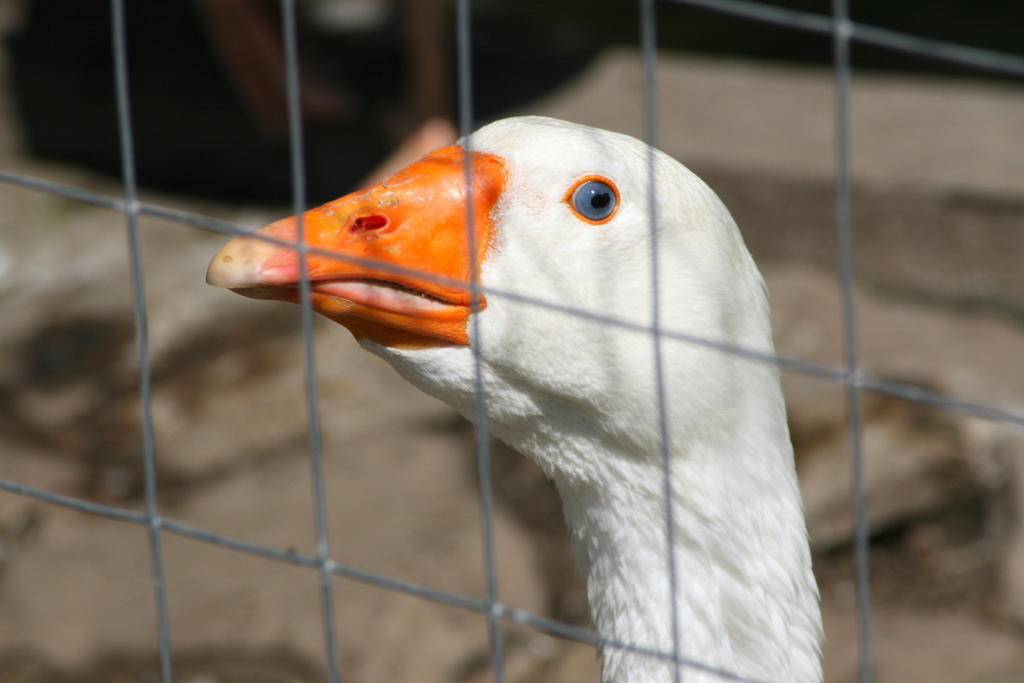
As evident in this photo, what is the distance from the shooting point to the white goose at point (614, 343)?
7.41ft

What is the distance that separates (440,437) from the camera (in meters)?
5.26

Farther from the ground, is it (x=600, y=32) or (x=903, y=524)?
(x=600, y=32)

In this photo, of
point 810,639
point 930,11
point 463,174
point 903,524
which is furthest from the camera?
point 930,11

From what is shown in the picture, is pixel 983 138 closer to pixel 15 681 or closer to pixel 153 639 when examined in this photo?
pixel 153 639

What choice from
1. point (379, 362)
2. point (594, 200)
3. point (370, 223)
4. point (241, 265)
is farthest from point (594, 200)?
point (379, 362)

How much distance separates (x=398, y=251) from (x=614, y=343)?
379 millimetres

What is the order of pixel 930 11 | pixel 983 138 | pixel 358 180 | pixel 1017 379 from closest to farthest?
1. pixel 1017 379
2. pixel 983 138
3. pixel 358 180
4. pixel 930 11

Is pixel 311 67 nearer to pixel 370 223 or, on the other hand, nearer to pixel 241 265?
pixel 370 223

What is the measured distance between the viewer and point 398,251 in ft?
7.38

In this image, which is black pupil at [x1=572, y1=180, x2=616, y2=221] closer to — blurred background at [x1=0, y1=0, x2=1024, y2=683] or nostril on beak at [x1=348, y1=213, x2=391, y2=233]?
nostril on beak at [x1=348, y1=213, x2=391, y2=233]

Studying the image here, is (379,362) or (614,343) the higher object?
(379,362)

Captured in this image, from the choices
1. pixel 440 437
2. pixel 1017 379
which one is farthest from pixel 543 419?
pixel 1017 379

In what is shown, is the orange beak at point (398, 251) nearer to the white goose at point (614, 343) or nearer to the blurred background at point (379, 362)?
the white goose at point (614, 343)

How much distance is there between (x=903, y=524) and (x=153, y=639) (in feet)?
8.21
